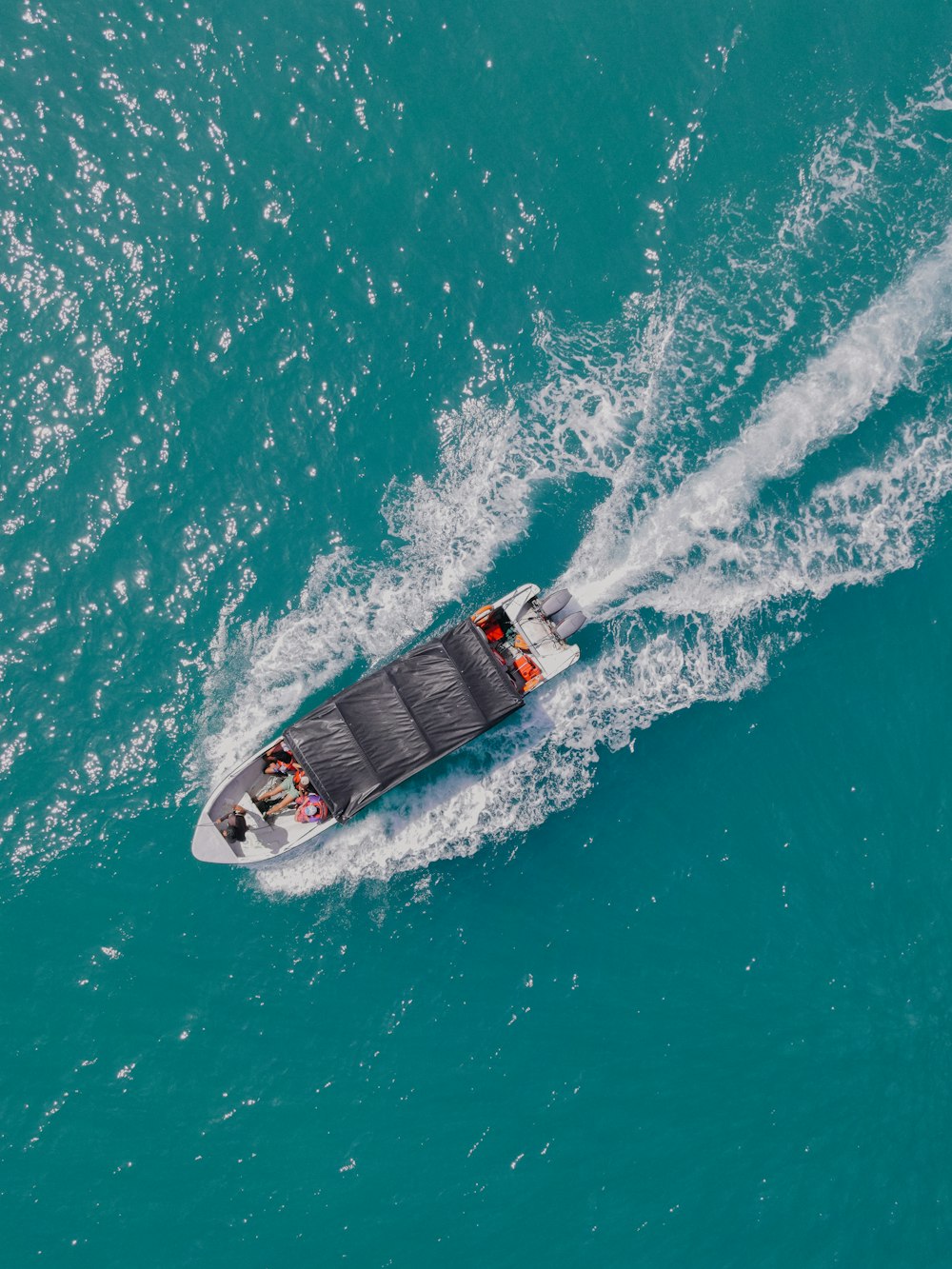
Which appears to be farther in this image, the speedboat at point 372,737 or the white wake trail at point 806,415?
the white wake trail at point 806,415

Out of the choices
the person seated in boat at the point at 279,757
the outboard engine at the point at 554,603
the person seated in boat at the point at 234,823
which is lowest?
the person seated in boat at the point at 234,823

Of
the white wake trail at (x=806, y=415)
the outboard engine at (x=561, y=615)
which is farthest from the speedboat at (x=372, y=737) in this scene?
the white wake trail at (x=806, y=415)

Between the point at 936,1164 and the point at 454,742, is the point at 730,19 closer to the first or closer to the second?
the point at 454,742

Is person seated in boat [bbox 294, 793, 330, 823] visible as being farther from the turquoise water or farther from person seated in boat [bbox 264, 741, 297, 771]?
the turquoise water

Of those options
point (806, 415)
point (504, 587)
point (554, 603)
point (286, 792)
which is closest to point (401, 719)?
point (286, 792)

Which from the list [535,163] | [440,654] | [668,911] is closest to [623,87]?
[535,163]

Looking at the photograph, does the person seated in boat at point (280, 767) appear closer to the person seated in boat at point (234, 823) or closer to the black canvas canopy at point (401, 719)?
the person seated in boat at point (234, 823)

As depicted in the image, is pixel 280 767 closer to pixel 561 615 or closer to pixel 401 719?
pixel 401 719
